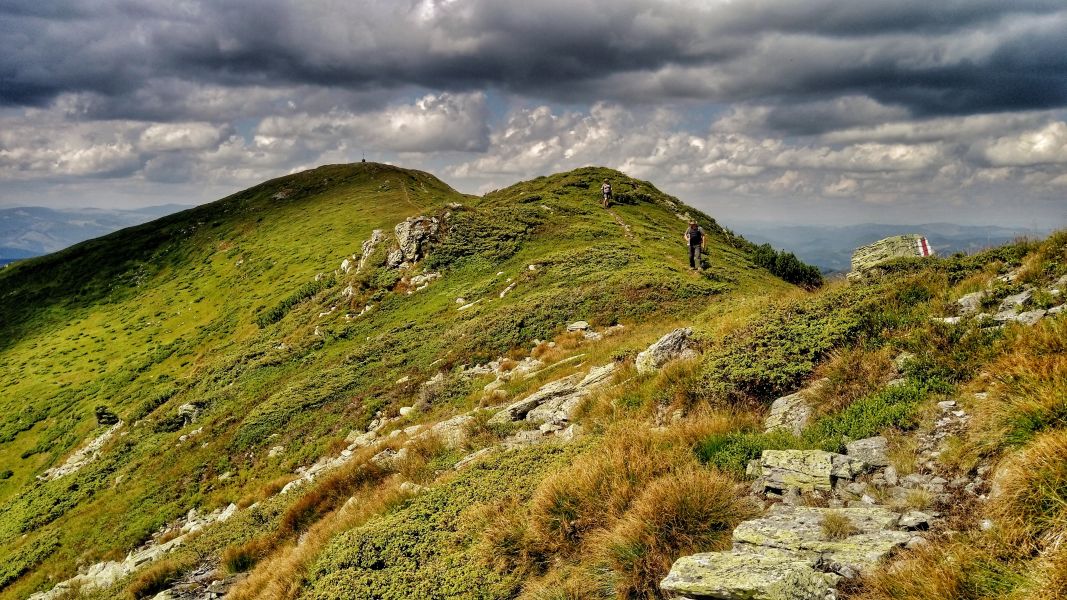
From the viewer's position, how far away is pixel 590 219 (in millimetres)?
48062

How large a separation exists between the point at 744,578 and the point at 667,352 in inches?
318

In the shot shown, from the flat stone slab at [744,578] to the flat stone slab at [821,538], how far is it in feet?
0.66

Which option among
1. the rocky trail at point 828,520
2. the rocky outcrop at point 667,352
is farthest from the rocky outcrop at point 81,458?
the rocky trail at point 828,520

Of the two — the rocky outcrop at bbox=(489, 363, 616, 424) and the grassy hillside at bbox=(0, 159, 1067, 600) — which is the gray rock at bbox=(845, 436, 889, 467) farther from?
the rocky outcrop at bbox=(489, 363, 616, 424)

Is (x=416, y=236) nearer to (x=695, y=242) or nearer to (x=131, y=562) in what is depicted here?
(x=695, y=242)

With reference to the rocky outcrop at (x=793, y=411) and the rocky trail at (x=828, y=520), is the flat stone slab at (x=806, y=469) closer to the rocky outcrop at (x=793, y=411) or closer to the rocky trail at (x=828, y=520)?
the rocky trail at (x=828, y=520)

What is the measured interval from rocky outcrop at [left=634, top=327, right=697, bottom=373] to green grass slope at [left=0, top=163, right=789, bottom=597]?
7864 mm

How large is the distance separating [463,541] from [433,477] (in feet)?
12.4

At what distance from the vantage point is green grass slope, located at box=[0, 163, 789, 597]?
2302 centimetres

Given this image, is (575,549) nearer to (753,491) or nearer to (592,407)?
(753,491)

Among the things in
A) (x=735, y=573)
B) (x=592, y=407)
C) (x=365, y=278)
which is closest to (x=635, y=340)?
(x=592, y=407)

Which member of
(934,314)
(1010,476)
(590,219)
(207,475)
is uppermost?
(590,219)

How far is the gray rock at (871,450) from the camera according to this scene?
6.74m

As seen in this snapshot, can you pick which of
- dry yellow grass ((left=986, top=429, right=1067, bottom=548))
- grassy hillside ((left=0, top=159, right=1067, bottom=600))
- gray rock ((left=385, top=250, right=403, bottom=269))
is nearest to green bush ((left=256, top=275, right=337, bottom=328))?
grassy hillside ((left=0, top=159, right=1067, bottom=600))
